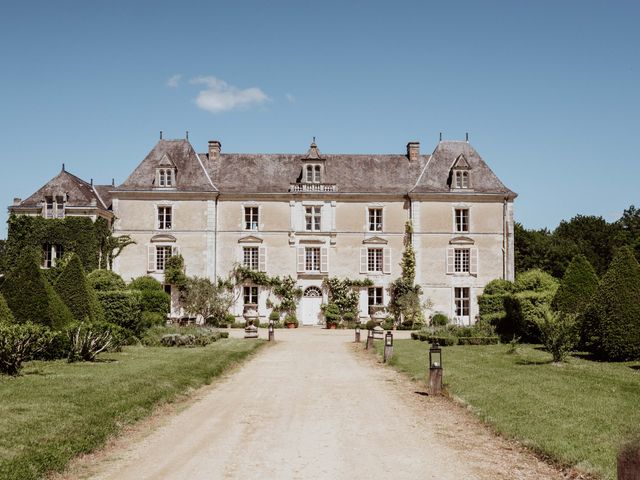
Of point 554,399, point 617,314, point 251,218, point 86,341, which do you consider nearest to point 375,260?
point 251,218

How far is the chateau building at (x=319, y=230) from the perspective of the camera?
118 feet

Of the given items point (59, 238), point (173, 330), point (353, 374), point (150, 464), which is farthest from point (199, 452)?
point (59, 238)

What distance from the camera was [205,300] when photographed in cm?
3441

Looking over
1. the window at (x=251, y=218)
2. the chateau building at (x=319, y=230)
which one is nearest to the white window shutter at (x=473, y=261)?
the chateau building at (x=319, y=230)

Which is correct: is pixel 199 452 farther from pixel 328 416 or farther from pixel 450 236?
pixel 450 236

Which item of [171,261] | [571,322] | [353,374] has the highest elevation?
[171,261]

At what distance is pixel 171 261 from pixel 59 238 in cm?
575

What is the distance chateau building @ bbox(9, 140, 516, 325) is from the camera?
1417 inches

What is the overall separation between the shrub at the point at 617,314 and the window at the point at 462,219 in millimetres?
19999

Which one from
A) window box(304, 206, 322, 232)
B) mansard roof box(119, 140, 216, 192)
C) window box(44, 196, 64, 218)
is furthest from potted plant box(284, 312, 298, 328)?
window box(44, 196, 64, 218)

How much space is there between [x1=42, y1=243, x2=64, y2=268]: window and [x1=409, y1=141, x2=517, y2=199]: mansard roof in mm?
18945

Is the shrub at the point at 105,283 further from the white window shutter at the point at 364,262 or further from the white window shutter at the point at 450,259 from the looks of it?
the white window shutter at the point at 450,259

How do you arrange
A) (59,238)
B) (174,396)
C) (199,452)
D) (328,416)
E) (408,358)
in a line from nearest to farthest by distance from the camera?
1. (199,452)
2. (328,416)
3. (174,396)
4. (408,358)
5. (59,238)

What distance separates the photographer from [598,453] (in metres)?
6.88
